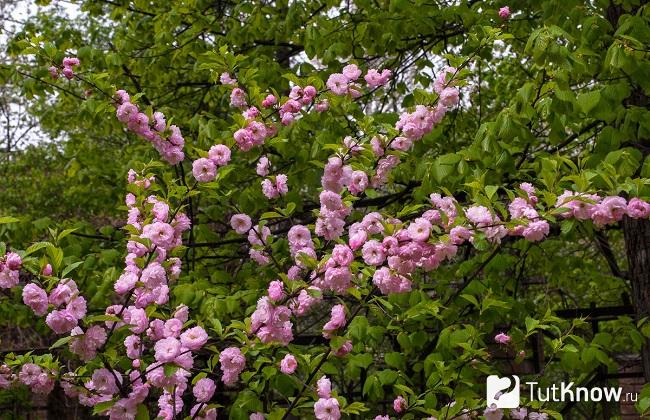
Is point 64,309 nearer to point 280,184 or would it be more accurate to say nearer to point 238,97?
point 280,184

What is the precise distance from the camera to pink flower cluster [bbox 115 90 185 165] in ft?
12.0

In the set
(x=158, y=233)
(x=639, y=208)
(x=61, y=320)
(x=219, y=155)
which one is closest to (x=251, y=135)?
(x=219, y=155)

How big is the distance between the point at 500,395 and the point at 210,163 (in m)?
1.73

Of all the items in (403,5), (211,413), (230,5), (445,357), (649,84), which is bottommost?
(211,413)

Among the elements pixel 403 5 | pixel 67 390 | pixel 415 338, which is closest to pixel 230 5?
pixel 403 5

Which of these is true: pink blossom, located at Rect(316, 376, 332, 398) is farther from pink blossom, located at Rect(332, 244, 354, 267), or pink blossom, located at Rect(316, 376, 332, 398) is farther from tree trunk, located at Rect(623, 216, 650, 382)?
tree trunk, located at Rect(623, 216, 650, 382)

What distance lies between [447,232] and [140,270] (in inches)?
47.5

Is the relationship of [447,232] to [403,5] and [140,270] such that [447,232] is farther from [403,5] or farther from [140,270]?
[403,5]

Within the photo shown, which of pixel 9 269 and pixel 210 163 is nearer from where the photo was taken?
pixel 9 269

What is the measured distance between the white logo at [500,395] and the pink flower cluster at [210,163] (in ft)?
5.29

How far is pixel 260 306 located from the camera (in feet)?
9.38

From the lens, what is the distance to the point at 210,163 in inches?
135

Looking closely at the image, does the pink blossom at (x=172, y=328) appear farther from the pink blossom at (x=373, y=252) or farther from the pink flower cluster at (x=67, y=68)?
the pink flower cluster at (x=67, y=68)

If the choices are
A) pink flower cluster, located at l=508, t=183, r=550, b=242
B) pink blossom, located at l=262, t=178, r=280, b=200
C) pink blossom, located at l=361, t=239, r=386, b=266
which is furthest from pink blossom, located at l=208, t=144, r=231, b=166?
pink flower cluster, located at l=508, t=183, r=550, b=242
